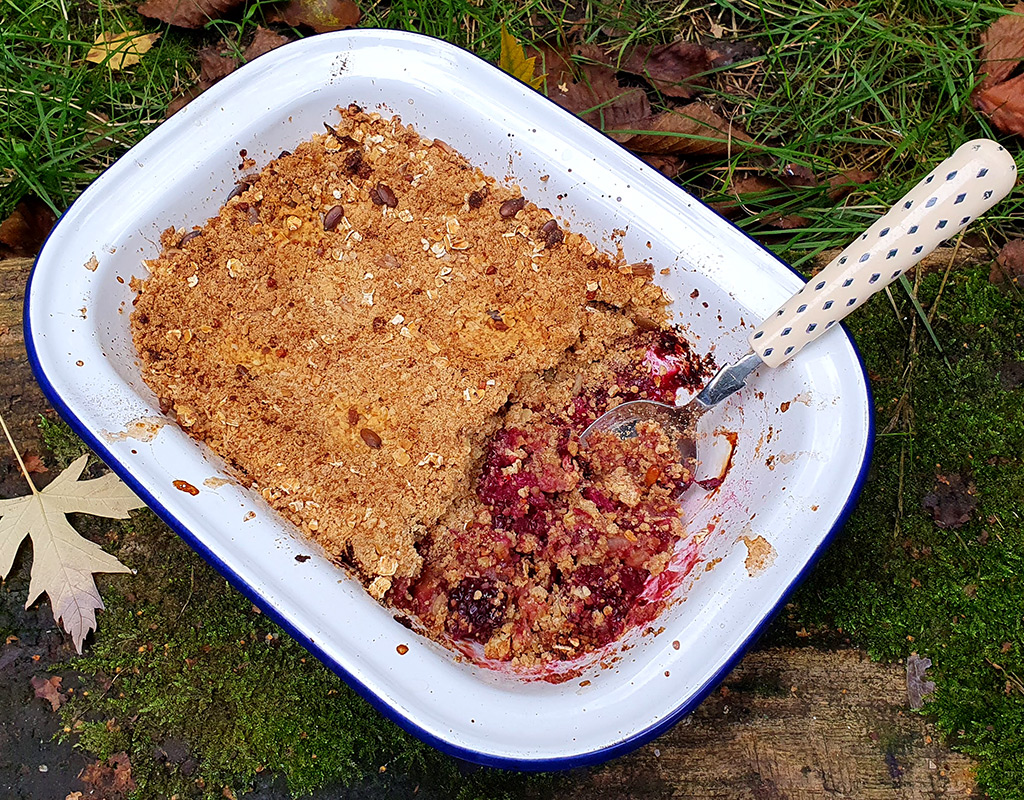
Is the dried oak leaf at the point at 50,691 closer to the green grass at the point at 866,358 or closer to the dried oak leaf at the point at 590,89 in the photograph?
the green grass at the point at 866,358

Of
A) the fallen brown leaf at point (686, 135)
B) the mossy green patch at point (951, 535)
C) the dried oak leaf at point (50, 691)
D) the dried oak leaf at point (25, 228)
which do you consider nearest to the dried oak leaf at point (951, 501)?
the mossy green patch at point (951, 535)

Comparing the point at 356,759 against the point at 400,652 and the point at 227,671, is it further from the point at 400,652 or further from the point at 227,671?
the point at 400,652

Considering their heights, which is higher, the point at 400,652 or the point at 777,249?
the point at 777,249

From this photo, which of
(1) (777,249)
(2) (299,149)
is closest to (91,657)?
(2) (299,149)

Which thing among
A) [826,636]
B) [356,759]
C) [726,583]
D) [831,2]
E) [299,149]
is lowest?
[356,759]

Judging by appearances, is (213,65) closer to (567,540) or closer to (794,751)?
(567,540)

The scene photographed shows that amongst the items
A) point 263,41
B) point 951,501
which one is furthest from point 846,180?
point 263,41

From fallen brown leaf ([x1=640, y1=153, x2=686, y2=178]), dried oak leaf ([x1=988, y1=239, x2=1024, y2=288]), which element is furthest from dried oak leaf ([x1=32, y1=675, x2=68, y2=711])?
dried oak leaf ([x1=988, y1=239, x2=1024, y2=288])
